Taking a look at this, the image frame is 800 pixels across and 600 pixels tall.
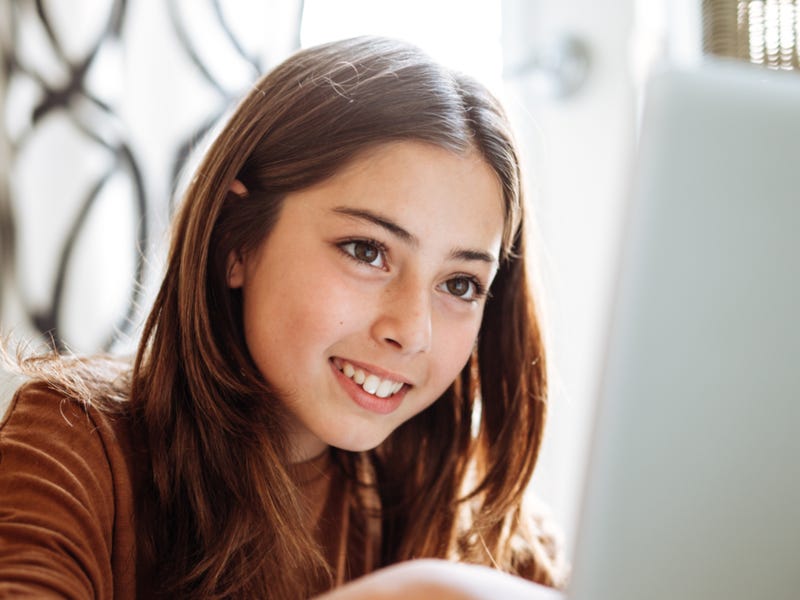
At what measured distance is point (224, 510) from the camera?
100cm

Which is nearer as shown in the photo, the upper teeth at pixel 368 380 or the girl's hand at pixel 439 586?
the girl's hand at pixel 439 586

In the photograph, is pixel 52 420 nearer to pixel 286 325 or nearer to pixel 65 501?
pixel 65 501

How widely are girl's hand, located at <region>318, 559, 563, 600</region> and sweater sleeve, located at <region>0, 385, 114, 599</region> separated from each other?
313 mm

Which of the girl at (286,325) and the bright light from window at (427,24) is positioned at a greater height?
the bright light from window at (427,24)

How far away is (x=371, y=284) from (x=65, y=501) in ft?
1.23

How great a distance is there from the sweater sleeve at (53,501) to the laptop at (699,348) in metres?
0.46

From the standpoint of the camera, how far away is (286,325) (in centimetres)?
100

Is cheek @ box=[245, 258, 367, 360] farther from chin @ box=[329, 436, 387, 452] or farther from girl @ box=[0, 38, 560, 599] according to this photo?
chin @ box=[329, 436, 387, 452]

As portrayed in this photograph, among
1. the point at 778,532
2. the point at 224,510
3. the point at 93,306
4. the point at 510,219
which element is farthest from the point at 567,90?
the point at 778,532

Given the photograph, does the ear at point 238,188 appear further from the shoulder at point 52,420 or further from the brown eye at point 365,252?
the shoulder at point 52,420

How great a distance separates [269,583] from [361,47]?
65 cm

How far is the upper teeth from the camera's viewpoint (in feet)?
3.33

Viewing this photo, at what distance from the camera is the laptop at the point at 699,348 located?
44 centimetres

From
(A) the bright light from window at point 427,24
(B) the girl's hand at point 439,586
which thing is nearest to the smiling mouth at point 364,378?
(B) the girl's hand at point 439,586
